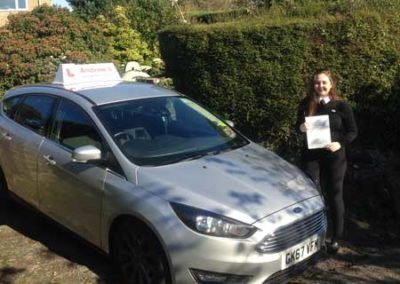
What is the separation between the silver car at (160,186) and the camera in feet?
12.8

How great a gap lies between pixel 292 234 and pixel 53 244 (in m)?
2.49

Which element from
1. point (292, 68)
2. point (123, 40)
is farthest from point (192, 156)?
point (123, 40)

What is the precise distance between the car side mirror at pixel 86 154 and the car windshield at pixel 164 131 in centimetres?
19

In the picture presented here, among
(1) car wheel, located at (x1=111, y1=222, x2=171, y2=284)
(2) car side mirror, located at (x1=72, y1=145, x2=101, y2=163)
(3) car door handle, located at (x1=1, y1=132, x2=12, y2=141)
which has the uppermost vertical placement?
(2) car side mirror, located at (x1=72, y1=145, x2=101, y2=163)

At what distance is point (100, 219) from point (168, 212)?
79cm

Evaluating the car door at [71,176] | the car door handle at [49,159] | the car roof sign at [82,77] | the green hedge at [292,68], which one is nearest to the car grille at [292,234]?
the car door at [71,176]

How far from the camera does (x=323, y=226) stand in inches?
176

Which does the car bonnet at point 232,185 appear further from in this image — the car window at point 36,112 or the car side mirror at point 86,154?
the car window at point 36,112

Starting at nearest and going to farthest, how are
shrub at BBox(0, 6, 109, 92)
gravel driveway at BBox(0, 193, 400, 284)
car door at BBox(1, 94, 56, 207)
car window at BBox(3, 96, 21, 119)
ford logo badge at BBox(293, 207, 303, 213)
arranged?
ford logo badge at BBox(293, 207, 303, 213)
gravel driveway at BBox(0, 193, 400, 284)
car door at BBox(1, 94, 56, 207)
car window at BBox(3, 96, 21, 119)
shrub at BBox(0, 6, 109, 92)

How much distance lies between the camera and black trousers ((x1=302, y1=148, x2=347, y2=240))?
5.22 m

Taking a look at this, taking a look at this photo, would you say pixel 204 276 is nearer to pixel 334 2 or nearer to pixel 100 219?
pixel 100 219

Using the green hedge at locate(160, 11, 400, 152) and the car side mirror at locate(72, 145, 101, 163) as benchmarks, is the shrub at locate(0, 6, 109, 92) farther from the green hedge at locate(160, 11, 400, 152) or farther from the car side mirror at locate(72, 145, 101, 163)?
the car side mirror at locate(72, 145, 101, 163)

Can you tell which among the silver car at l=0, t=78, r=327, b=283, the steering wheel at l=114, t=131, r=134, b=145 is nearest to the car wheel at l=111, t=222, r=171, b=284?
the silver car at l=0, t=78, r=327, b=283

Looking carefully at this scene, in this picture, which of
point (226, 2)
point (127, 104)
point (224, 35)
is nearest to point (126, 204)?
point (127, 104)
